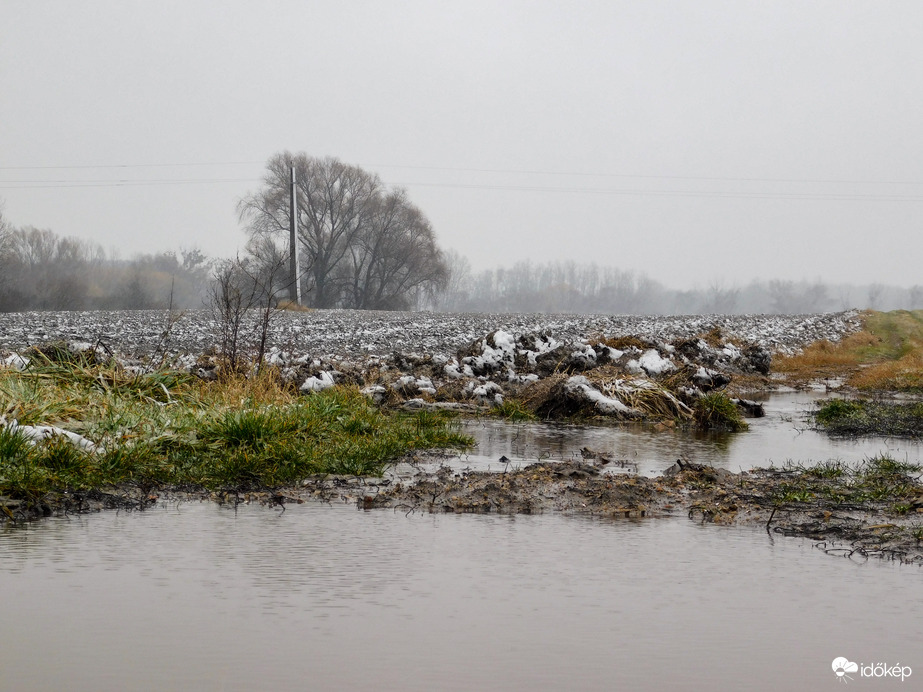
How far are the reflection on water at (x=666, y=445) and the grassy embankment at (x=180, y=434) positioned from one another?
740 mm

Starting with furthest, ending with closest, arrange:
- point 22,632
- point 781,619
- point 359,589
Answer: point 359,589 → point 781,619 → point 22,632

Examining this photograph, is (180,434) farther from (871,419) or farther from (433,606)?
(871,419)

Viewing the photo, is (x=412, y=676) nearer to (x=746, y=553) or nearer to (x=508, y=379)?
(x=746, y=553)

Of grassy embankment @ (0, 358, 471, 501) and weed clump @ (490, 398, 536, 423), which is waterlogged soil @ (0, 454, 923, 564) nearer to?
grassy embankment @ (0, 358, 471, 501)

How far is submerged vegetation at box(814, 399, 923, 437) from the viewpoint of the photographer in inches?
432

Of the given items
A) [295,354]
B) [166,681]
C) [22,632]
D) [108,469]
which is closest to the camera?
[166,681]

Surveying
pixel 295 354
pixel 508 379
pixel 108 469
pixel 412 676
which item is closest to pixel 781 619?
pixel 412 676

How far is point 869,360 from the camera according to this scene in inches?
1136

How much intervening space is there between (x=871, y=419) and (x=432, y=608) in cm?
958

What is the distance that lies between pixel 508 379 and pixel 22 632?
11.6 m

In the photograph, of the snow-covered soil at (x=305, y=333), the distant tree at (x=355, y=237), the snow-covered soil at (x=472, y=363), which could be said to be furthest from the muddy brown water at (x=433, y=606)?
the distant tree at (x=355, y=237)

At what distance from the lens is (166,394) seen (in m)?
9.32

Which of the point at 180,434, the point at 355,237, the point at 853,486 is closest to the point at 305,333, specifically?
the point at 180,434

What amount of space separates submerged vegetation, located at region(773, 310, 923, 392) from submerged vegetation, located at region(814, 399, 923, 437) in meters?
5.26
